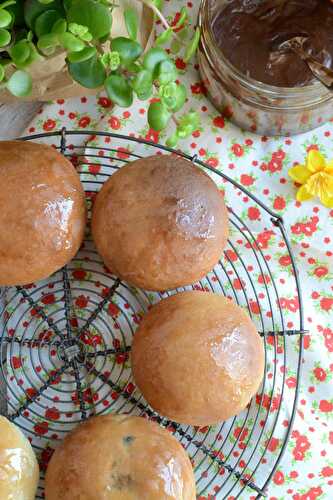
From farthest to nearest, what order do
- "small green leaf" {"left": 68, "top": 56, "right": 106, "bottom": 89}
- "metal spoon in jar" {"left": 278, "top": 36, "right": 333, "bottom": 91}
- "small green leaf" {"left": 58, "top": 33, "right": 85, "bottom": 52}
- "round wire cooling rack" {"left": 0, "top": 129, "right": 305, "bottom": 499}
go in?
1. "round wire cooling rack" {"left": 0, "top": 129, "right": 305, "bottom": 499}
2. "metal spoon in jar" {"left": 278, "top": 36, "right": 333, "bottom": 91}
3. "small green leaf" {"left": 68, "top": 56, "right": 106, "bottom": 89}
4. "small green leaf" {"left": 58, "top": 33, "right": 85, "bottom": 52}

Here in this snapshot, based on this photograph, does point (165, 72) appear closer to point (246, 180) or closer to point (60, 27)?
point (60, 27)

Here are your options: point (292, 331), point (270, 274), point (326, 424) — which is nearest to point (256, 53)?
point (270, 274)

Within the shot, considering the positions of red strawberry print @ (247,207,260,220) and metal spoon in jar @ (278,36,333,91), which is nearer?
metal spoon in jar @ (278,36,333,91)

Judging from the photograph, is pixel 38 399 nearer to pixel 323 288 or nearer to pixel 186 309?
pixel 186 309

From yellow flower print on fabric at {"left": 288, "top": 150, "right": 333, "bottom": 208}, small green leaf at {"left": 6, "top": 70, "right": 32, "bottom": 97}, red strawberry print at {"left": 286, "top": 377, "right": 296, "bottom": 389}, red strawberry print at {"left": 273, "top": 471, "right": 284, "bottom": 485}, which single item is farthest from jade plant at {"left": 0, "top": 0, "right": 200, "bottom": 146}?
red strawberry print at {"left": 273, "top": 471, "right": 284, "bottom": 485}

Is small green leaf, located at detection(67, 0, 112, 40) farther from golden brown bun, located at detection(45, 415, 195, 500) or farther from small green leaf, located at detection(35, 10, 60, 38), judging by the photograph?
golden brown bun, located at detection(45, 415, 195, 500)

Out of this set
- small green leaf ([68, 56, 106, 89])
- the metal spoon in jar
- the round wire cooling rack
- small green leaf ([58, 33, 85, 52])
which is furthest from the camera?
the round wire cooling rack

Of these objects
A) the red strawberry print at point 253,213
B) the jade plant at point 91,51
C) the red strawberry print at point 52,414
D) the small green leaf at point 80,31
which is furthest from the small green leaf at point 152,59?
the red strawberry print at point 52,414
